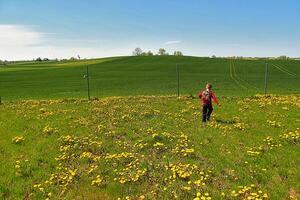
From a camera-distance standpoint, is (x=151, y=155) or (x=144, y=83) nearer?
(x=151, y=155)

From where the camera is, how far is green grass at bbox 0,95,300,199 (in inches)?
308

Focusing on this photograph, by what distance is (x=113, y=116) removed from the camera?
1528 cm

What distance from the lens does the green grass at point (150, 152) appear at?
25.6ft

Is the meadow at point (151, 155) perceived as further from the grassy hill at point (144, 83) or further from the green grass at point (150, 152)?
the grassy hill at point (144, 83)

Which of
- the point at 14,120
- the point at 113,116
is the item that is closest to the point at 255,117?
the point at 113,116

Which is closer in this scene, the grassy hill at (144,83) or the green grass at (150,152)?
the green grass at (150,152)

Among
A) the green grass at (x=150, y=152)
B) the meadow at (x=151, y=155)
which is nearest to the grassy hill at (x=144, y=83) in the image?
the green grass at (x=150, y=152)

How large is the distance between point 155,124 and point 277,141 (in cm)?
508

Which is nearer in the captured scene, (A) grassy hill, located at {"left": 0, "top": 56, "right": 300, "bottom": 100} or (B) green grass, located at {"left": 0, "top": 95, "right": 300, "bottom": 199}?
(B) green grass, located at {"left": 0, "top": 95, "right": 300, "bottom": 199}

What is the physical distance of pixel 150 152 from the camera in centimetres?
1007

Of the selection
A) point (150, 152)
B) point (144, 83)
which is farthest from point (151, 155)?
point (144, 83)

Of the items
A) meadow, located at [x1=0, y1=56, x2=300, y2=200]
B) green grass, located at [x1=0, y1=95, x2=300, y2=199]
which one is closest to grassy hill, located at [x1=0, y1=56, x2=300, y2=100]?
green grass, located at [x1=0, y1=95, x2=300, y2=199]

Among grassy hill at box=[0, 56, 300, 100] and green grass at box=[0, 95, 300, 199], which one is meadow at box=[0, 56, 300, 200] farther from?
grassy hill at box=[0, 56, 300, 100]

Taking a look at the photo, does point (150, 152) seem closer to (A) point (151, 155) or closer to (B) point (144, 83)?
(A) point (151, 155)
